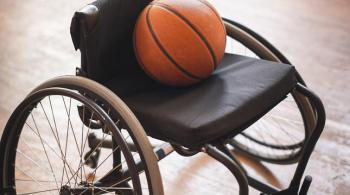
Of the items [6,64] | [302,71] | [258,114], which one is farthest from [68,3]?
[258,114]

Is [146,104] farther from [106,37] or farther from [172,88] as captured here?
[106,37]

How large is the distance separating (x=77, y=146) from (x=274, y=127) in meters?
0.95

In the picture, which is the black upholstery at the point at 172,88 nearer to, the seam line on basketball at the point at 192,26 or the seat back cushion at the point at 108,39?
the seat back cushion at the point at 108,39

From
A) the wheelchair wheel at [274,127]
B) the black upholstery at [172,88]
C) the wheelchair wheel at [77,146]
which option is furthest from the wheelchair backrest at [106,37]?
the wheelchair wheel at [274,127]

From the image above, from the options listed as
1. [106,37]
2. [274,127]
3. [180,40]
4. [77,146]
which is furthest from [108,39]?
[274,127]

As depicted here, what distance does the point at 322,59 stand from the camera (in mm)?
2662

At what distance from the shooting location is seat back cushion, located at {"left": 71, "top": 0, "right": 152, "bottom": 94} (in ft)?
4.42

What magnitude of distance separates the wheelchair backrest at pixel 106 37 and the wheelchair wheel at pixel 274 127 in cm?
32

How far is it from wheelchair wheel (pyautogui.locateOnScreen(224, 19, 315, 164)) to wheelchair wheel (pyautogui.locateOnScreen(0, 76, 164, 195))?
453 millimetres

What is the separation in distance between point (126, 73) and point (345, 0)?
217 cm

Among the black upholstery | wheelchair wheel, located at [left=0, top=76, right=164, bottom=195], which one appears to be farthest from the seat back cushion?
wheelchair wheel, located at [left=0, top=76, right=164, bottom=195]

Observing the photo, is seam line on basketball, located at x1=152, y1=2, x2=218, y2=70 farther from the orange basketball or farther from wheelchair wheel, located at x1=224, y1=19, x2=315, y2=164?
wheelchair wheel, located at x1=224, y1=19, x2=315, y2=164

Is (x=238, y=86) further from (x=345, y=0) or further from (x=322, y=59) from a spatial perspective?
(x=345, y=0)

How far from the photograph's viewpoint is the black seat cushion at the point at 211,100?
1269 mm
